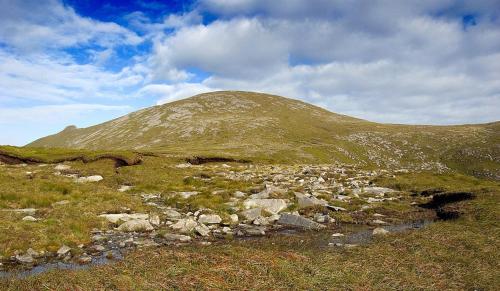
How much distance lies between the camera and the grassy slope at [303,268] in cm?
1155

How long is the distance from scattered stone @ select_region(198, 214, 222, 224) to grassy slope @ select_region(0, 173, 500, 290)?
4353mm

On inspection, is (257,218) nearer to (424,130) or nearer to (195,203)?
(195,203)

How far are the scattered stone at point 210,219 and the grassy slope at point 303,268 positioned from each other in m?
4.35

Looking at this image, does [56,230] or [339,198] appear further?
[339,198]

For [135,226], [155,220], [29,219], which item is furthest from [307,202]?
[29,219]

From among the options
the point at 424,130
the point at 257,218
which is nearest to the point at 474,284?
the point at 257,218

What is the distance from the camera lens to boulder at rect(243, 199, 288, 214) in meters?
25.2

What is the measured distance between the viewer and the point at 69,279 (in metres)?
11.7

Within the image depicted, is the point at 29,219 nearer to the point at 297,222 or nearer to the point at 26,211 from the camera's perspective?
the point at 26,211

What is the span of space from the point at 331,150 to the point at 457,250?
117578 mm

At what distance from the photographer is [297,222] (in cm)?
2206

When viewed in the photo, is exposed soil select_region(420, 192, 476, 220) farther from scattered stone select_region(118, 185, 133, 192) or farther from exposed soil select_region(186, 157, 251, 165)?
exposed soil select_region(186, 157, 251, 165)

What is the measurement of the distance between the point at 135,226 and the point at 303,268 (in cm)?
1064

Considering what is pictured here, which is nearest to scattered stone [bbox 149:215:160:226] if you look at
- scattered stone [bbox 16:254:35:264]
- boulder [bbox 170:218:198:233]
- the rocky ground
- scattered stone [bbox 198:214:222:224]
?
the rocky ground
